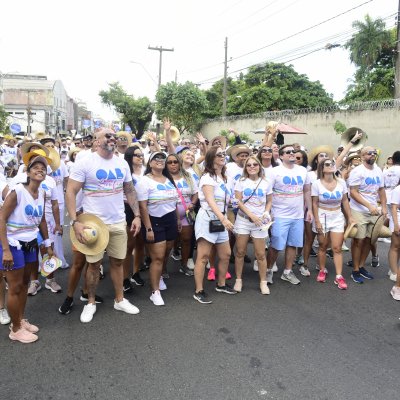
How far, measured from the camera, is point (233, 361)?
343cm

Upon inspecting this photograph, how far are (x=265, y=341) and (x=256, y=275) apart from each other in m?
2.07

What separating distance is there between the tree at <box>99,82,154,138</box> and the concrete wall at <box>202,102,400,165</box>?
15588 mm

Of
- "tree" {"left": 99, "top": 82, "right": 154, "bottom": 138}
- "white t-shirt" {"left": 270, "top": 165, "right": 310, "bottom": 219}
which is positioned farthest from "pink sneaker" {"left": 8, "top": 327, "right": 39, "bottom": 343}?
"tree" {"left": 99, "top": 82, "right": 154, "bottom": 138}

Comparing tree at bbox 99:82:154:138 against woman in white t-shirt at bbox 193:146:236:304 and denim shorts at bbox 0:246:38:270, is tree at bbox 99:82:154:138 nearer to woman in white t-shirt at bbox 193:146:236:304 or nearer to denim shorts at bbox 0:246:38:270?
woman in white t-shirt at bbox 193:146:236:304

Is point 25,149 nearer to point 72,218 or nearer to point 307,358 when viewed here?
point 72,218

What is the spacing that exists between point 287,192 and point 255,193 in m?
0.58

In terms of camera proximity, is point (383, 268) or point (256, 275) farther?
point (383, 268)

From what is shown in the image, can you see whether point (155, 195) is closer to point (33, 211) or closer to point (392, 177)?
point (33, 211)

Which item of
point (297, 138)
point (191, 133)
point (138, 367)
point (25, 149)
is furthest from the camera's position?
point (191, 133)

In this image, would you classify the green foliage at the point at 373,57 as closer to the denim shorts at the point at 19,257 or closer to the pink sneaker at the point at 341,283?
the pink sneaker at the point at 341,283

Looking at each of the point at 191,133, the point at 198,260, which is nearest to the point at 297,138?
the point at 191,133

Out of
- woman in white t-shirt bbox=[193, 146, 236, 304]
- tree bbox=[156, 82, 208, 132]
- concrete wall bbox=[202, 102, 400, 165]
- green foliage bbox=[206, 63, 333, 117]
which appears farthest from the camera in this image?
green foliage bbox=[206, 63, 333, 117]

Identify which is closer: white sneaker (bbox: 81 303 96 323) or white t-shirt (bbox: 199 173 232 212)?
white sneaker (bbox: 81 303 96 323)

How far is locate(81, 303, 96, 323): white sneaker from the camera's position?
163 inches
